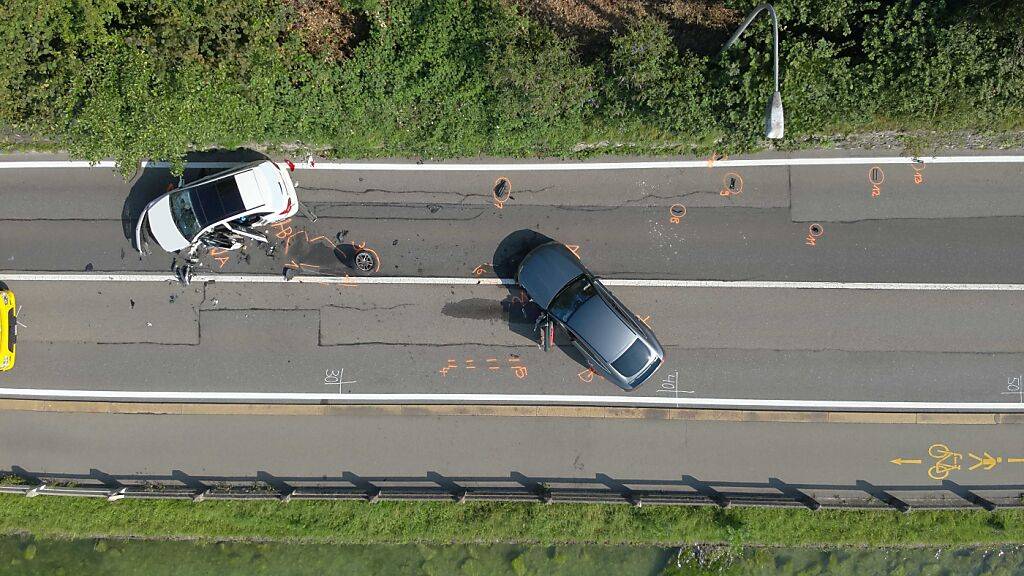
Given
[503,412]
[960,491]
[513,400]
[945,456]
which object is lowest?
[960,491]

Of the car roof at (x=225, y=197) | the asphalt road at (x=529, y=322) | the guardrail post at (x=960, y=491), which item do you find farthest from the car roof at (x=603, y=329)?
the guardrail post at (x=960, y=491)

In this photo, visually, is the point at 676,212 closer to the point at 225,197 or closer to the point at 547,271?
the point at 547,271

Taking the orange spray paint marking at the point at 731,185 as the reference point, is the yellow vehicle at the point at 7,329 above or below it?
below

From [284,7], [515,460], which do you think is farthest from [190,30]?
[515,460]

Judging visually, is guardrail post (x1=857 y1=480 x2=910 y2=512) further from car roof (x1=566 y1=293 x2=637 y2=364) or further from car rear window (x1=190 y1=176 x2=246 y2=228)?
car rear window (x1=190 y1=176 x2=246 y2=228)

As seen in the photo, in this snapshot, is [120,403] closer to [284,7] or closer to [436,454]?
[436,454]

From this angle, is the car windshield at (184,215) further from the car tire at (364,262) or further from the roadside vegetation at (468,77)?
the car tire at (364,262)

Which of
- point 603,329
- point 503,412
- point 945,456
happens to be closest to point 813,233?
point 603,329
